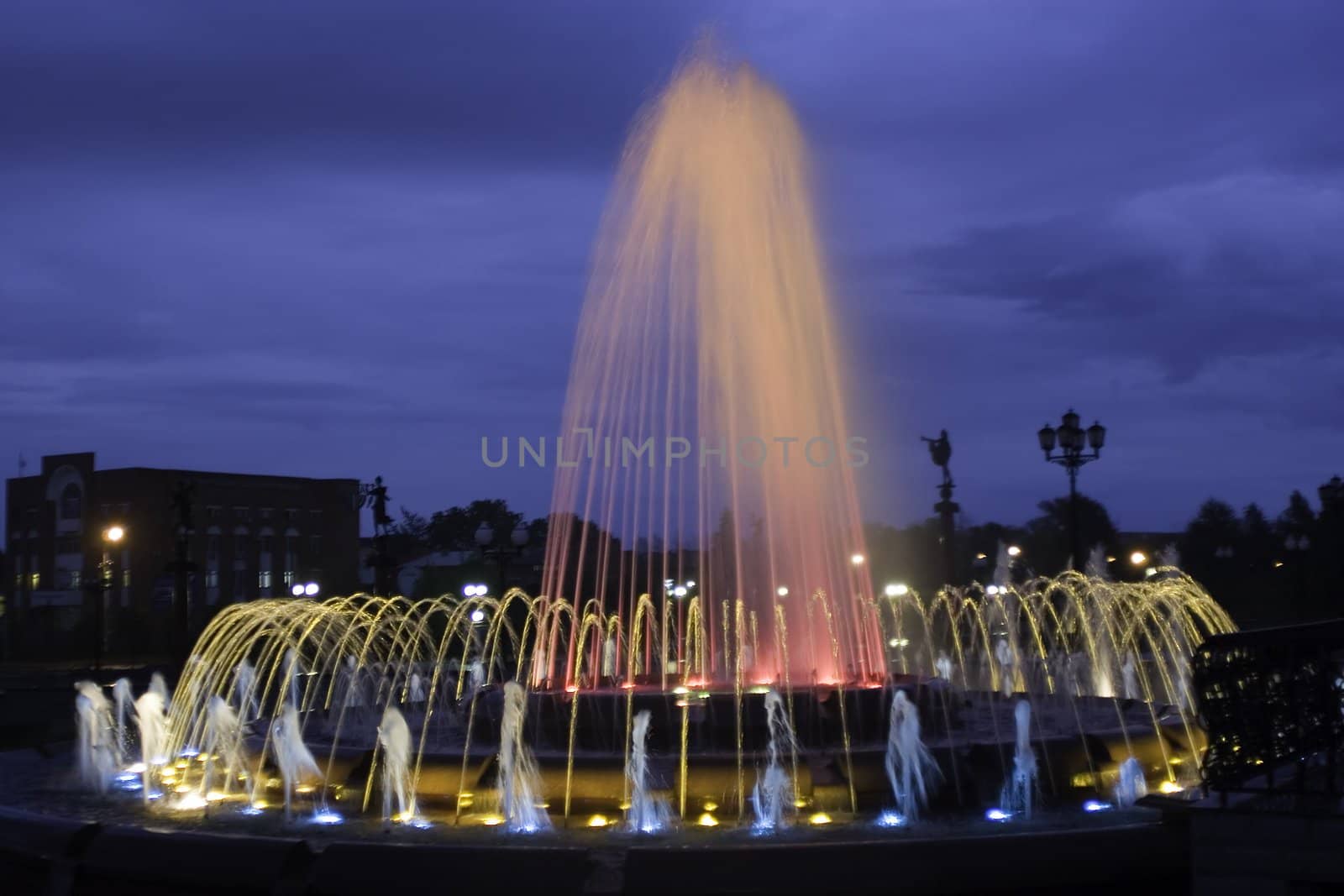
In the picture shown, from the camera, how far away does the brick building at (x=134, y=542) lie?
6319 centimetres

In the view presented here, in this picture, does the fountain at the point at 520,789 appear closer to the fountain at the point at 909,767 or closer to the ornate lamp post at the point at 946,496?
the fountain at the point at 909,767

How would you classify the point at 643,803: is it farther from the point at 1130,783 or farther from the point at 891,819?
the point at 1130,783

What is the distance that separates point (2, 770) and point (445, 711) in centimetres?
585

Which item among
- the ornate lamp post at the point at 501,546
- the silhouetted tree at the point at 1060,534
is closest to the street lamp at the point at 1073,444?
the ornate lamp post at the point at 501,546

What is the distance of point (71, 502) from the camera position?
216 ft

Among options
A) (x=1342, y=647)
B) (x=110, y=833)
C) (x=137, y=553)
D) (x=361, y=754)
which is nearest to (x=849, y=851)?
(x=1342, y=647)

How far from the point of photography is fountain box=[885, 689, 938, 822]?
11461 millimetres

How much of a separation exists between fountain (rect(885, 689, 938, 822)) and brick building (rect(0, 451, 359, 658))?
175 feet

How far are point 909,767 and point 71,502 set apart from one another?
63228 mm

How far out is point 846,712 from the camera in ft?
42.9

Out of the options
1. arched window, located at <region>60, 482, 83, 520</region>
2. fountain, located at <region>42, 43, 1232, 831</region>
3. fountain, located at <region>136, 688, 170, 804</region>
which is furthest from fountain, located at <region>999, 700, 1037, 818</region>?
arched window, located at <region>60, 482, 83, 520</region>

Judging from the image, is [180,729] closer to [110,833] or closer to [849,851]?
[110,833]

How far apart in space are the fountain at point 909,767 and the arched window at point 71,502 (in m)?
61.8

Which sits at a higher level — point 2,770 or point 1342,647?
point 1342,647
